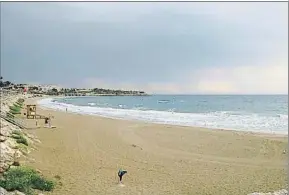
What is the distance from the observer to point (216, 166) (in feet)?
52.4

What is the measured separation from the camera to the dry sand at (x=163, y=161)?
12508 millimetres

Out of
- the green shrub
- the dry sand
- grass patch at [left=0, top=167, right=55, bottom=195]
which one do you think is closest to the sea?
the dry sand

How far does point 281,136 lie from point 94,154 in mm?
13267

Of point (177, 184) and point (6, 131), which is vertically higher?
point (6, 131)

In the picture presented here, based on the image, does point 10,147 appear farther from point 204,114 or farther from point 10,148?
point 204,114

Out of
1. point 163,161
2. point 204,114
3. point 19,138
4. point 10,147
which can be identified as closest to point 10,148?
point 10,147

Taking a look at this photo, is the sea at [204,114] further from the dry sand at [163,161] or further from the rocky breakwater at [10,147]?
the rocky breakwater at [10,147]

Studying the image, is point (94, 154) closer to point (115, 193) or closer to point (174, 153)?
point (174, 153)

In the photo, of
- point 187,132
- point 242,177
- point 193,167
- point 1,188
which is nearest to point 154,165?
point 193,167

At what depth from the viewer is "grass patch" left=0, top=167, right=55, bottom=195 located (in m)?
10.3

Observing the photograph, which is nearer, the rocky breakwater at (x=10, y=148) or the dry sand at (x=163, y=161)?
the rocky breakwater at (x=10, y=148)

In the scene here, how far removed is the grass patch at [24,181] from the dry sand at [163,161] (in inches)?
16.9

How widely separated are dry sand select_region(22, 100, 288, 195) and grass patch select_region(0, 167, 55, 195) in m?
0.43

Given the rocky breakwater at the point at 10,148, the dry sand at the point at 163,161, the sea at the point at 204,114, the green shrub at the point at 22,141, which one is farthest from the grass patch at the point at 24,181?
the sea at the point at 204,114
